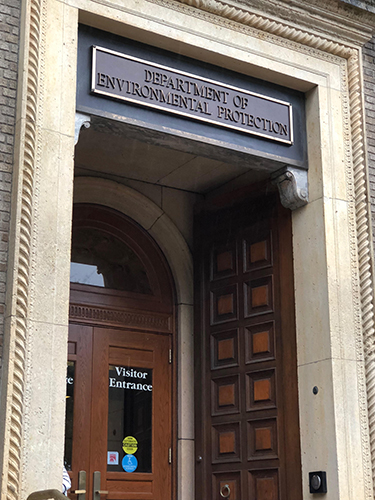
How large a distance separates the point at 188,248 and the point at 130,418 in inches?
75.1

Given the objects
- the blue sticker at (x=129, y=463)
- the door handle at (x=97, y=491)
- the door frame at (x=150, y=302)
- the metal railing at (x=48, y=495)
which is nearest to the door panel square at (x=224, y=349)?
the door frame at (x=150, y=302)

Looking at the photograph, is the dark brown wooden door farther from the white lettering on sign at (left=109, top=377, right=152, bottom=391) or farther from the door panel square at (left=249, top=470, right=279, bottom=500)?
the door panel square at (left=249, top=470, right=279, bottom=500)

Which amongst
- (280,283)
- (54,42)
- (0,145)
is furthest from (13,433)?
(280,283)

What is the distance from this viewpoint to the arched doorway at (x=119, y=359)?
7.44 m

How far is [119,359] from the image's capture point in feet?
25.6

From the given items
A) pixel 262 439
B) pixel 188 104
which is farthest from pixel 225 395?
pixel 188 104

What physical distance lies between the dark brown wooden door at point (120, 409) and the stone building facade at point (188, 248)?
0.02 m

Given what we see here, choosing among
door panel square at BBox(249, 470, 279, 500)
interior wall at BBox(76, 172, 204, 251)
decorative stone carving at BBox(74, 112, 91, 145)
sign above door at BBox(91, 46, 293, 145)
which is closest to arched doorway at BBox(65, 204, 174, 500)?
interior wall at BBox(76, 172, 204, 251)

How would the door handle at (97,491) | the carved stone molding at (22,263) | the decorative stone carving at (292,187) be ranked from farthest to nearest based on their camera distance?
the decorative stone carving at (292,187) → the door handle at (97,491) → the carved stone molding at (22,263)

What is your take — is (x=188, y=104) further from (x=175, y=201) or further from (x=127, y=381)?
(x=127, y=381)

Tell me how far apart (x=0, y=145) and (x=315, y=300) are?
2.93m

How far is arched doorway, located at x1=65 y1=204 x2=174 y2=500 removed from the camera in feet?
24.4

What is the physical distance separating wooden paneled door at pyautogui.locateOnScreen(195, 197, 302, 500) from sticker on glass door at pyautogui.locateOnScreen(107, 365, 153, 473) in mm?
518

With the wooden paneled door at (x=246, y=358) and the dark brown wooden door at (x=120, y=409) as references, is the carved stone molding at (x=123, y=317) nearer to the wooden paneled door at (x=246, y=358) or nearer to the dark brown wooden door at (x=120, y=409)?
the dark brown wooden door at (x=120, y=409)
